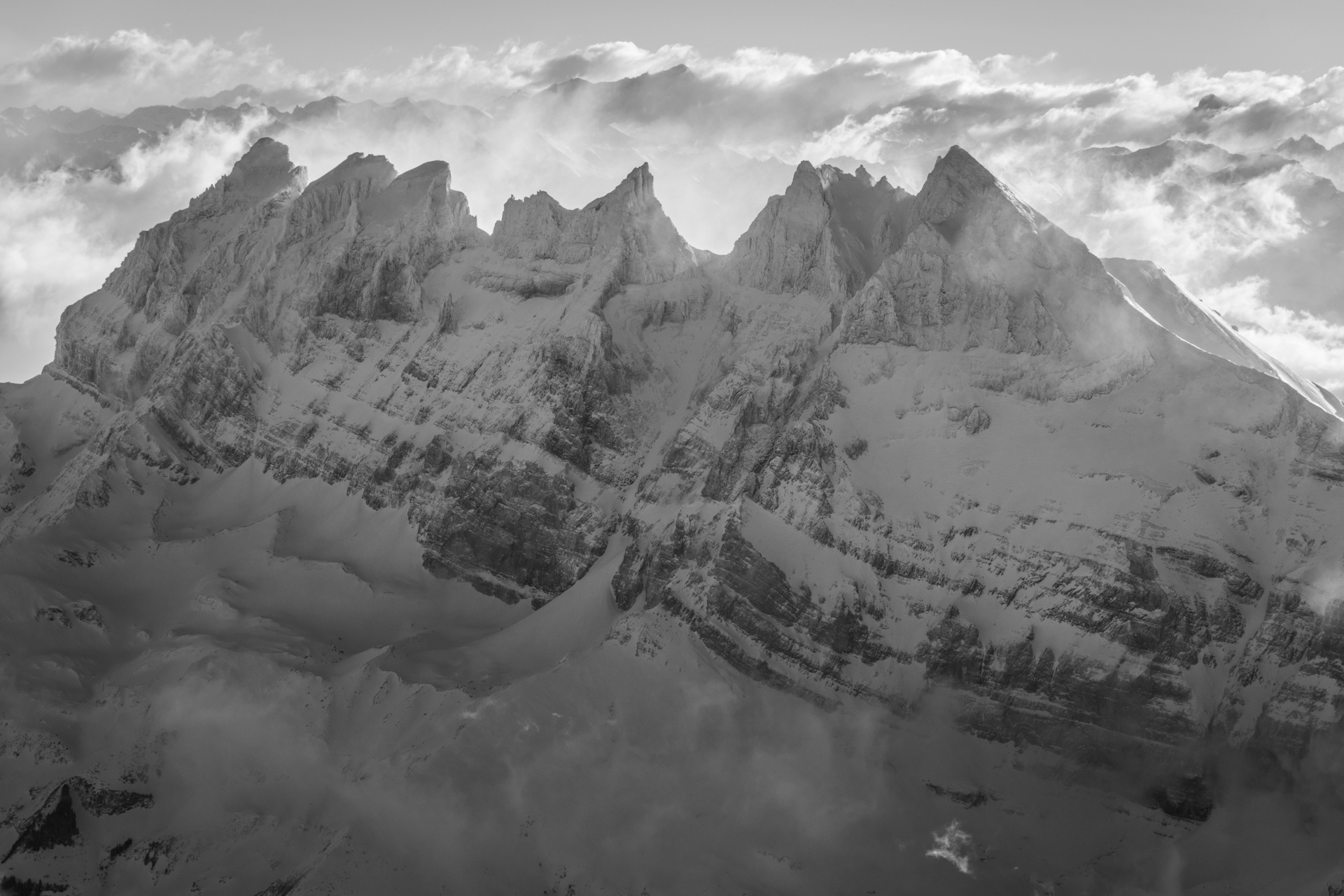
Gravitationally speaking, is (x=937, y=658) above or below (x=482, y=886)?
above

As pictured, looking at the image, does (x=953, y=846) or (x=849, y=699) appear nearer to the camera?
(x=953, y=846)

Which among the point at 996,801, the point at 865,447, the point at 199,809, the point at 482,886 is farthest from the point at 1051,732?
the point at 199,809

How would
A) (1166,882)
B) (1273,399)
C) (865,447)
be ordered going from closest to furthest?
(1166,882) < (1273,399) < (865,447)

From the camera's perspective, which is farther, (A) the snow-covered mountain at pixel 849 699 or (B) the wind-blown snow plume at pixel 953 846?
(A) the snow-covered mountain at pixel 849 699

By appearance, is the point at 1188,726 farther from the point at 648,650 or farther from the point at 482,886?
the point at 482,886

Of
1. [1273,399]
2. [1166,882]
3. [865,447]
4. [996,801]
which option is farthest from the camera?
[865,447]

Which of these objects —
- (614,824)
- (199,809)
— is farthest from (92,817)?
(614,824)

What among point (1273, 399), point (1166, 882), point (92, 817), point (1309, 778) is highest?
point (1273, 399)

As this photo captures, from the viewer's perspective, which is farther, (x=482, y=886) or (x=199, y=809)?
(x=199, y=809)

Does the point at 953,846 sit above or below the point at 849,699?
below

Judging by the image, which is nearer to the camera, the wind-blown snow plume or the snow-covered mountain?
the wind-blown snow plume
